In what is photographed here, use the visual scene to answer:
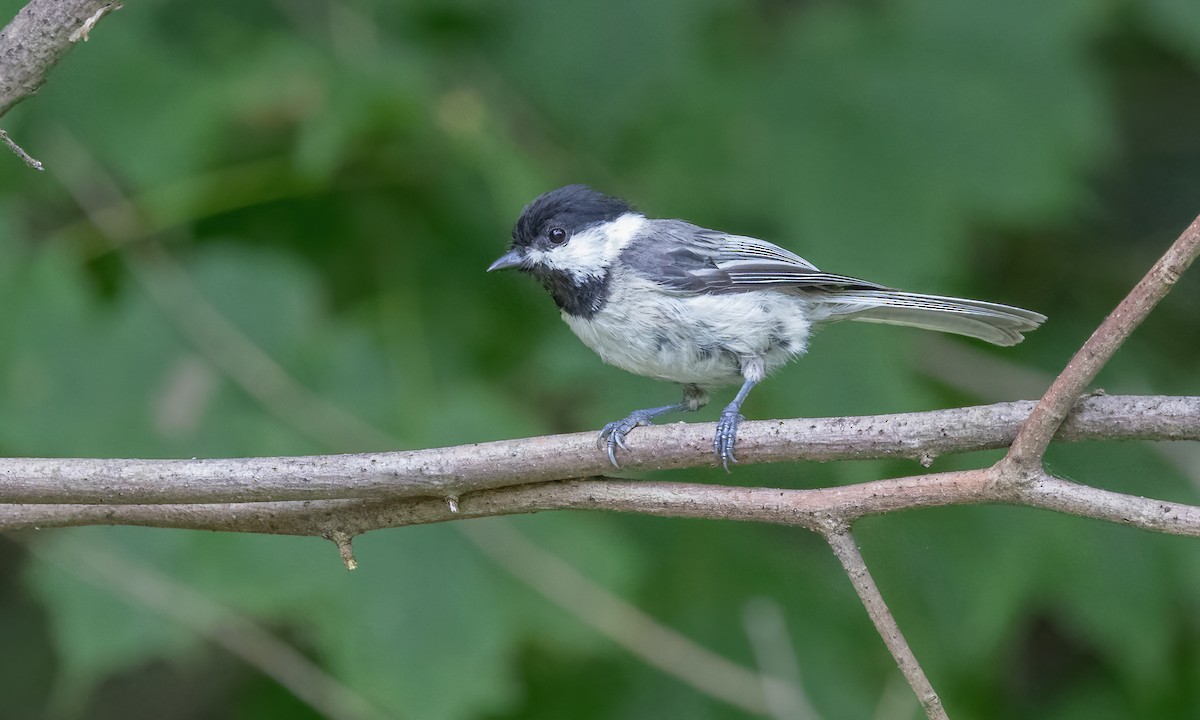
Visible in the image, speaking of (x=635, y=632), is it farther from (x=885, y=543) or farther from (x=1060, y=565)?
(x=1060, y=565)

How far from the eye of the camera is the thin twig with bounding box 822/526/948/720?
77.9 inches

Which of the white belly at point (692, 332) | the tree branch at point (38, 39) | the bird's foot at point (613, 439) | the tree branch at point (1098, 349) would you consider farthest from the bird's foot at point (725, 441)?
the tree branch at point (38, 39)

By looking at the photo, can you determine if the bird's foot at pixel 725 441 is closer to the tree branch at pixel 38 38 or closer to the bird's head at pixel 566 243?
→ the bird's head at pixel 566 243

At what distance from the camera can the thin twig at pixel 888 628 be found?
1979mm

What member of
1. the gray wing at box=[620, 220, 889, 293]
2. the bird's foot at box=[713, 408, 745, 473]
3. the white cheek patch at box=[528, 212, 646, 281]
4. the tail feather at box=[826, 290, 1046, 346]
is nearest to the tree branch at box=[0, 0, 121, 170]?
the bird's foot at box=[713, 408, 745, 473]

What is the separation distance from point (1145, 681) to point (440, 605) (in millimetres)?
2365

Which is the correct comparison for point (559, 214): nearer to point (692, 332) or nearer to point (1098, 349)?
point (692, 332)

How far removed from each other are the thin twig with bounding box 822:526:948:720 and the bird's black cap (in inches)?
58.8

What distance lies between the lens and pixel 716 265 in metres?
3.23

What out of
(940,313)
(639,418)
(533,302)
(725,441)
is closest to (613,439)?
(725,441)

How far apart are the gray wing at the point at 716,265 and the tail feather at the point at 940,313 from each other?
1.8 inches

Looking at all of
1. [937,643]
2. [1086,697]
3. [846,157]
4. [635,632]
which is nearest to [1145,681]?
[1086,697]

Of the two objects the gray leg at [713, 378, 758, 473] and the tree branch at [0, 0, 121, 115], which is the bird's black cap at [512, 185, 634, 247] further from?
the tree branch at [0, 0, 121, 115]

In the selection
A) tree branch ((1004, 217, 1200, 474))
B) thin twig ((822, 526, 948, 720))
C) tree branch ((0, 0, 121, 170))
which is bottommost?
thin twig ((822, 526, 948, 720))
